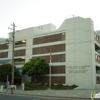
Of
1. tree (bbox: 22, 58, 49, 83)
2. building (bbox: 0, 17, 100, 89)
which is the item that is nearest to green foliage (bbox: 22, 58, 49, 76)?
tree (bbox: 22, 58, 49, 83)

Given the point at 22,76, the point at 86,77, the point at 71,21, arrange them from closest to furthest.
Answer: the point at 86,77 < the point at 71,21 < the point at 22,76

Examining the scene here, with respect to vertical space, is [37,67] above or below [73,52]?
below

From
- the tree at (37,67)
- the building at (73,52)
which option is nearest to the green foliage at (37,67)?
the tree at (37,67)

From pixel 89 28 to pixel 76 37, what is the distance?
433cm

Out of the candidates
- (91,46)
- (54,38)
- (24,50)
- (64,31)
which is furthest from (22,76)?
(91,46)

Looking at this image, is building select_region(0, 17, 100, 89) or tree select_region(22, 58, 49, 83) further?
tree select_region(22, 58, 49, 83)

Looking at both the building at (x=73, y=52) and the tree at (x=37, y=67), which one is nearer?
the building at (x=73, y=52)

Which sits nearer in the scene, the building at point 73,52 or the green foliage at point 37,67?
the building at point 73,52

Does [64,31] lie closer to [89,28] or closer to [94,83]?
[89,28]

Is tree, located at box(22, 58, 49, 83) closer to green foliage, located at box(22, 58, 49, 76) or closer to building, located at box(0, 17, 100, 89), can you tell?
green foliage, located at box(22, 58, 49, 76)

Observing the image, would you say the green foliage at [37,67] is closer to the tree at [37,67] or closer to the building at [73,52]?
the tree at [37,67]

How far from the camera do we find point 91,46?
4766cm

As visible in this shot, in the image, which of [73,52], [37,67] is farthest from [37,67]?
[73,52]

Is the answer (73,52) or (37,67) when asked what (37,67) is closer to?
(37,67)
